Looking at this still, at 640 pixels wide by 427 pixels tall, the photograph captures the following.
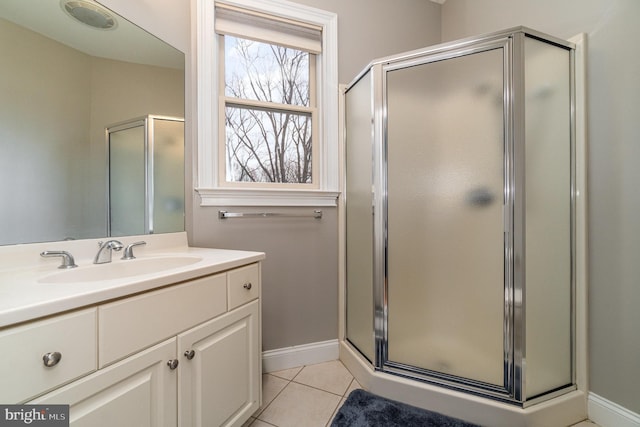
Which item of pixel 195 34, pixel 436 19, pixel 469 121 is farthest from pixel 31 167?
pixel 436 19

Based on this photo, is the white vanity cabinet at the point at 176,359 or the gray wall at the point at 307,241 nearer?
the white vanity cabinet at the point at 176,359

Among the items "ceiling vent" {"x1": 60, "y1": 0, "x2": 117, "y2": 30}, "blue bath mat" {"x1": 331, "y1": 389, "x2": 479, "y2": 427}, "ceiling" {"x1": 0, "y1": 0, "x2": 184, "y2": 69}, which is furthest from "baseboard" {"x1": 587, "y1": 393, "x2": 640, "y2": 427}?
"ceiling vent" {"x1": 60, "y1": 0, "x2": 117, "y2": 30}

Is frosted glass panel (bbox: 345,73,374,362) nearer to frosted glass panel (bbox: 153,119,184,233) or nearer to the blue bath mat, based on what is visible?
the blue bath mat

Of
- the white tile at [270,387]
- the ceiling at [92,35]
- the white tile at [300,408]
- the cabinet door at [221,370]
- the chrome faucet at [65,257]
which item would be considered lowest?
the white tile at [270,387]

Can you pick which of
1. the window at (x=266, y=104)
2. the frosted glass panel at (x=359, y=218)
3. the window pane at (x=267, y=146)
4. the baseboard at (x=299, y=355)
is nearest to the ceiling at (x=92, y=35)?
the window at (x=266, y=104)

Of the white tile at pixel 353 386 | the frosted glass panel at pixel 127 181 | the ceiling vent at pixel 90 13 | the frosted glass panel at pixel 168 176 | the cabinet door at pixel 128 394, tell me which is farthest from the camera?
the white tile at pixel 353 386

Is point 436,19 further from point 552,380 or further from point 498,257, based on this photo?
point 552,380

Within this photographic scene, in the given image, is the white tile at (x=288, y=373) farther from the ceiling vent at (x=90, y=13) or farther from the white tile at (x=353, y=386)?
the ceiling vent at (x=90, y=13)

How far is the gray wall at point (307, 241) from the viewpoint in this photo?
160 centimetres

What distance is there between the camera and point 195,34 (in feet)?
4.96

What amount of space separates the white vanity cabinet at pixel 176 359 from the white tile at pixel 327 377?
0.46 meters

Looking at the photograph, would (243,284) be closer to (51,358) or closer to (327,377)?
(51,358)

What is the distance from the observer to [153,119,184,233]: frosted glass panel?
4.48 feet

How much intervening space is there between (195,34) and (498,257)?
79.2 inches
